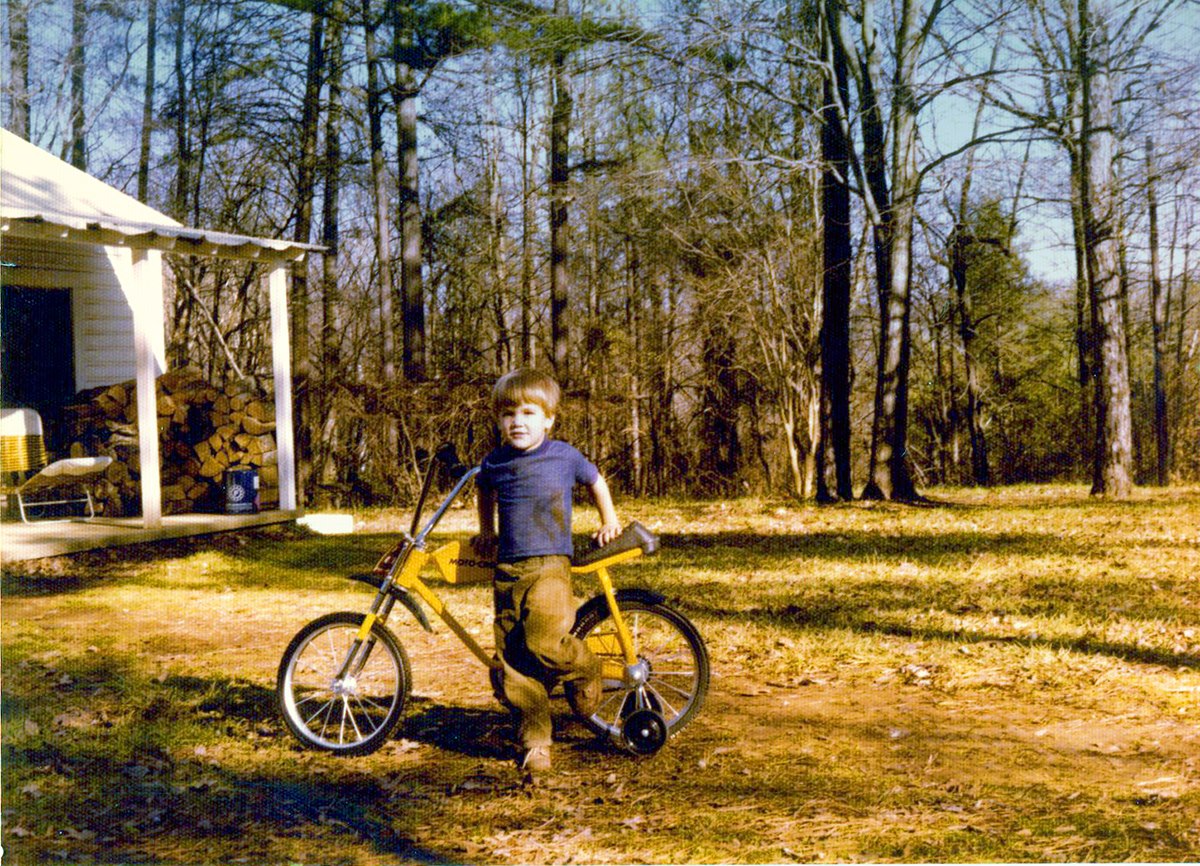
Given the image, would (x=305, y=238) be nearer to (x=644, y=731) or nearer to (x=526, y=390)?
(x=526, y=390)

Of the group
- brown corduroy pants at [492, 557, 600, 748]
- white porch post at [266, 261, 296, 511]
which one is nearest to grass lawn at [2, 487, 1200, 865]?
brown corduroy pants at [492, 557, 600, 748]

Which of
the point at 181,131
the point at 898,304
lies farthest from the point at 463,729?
the point at 181,131

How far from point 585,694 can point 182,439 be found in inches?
338

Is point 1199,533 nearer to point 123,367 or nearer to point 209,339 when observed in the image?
point 123,367

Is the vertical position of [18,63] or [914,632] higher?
[18,63]

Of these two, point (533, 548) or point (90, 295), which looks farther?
point (90, 295)

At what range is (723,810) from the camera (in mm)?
3752

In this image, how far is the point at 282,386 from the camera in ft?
37.3

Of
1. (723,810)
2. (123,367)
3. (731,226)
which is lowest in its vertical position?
(723,810)

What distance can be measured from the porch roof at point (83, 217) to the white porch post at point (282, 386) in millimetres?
367

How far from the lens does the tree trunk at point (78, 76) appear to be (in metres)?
17.4

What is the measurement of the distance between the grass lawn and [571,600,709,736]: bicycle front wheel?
0.44 ft

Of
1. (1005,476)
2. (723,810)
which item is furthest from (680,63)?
(1005,476)

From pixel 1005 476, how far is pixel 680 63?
20.0 m
